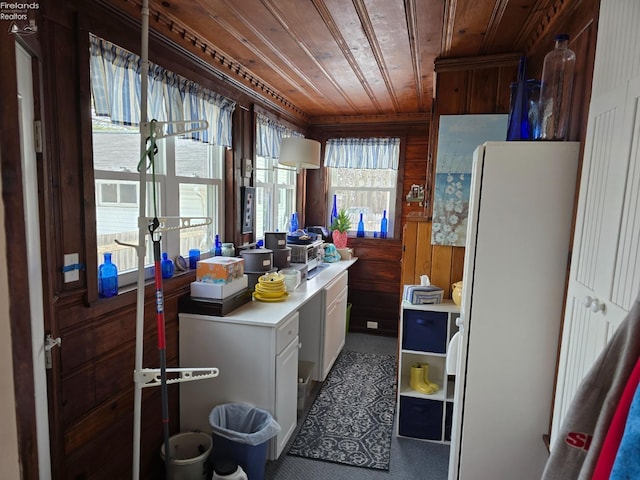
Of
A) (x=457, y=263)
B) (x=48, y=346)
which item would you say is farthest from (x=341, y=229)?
(x=48, y=346)

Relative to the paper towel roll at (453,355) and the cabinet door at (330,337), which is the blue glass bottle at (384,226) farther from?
the paper towel roll at (453,355)

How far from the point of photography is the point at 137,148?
1976mm

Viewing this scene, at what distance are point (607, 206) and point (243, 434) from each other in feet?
5.90

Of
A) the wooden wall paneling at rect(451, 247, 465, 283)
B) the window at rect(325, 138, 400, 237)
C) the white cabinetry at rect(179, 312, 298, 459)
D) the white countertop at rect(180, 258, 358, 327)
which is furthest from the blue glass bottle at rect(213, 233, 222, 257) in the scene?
the window at rect(325, 138, 400, 237)

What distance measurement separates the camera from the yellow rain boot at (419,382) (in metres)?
2.45

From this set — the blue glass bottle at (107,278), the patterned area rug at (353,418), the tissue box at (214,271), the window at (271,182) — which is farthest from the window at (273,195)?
the blue glass bottle at (107,278)

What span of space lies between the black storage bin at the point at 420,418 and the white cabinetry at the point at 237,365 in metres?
0.77

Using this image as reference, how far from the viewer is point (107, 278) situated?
67.7 inches

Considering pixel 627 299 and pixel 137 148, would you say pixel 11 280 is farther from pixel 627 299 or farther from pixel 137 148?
pixel 137 148

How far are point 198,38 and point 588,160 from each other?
6.66 feet

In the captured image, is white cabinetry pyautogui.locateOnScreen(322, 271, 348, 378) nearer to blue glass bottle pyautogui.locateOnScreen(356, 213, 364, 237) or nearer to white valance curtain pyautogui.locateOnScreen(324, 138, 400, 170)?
blue glass bottle pyautogui.locateOnScreen(356, 213, 364, 237)

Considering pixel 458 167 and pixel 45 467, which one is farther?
pixel 458 167

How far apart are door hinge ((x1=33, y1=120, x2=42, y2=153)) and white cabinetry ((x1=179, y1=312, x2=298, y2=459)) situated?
118cm

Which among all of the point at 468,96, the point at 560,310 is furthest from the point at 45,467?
the point at 468,96
